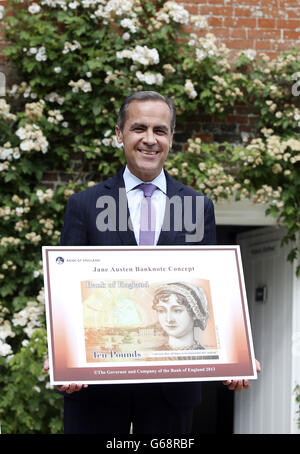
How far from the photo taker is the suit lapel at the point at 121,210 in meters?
2.64

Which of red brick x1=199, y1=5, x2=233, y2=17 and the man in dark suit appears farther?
red brick x1=199, y1=5, x2=233, y2=17

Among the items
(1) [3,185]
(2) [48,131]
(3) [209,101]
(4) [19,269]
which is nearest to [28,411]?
(4) [19,269]

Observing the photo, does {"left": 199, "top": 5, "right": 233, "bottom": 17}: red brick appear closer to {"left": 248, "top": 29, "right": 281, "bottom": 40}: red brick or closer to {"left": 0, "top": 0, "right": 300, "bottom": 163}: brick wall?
{"left": 0, "top": 0, "right": 300, "bottom": 163}: brick wall

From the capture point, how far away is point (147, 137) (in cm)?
270

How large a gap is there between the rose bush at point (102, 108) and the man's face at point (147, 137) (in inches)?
105

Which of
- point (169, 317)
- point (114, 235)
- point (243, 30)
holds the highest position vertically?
point (243, 30)

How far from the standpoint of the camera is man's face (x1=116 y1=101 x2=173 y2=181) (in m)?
2.71

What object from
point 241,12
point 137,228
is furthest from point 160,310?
point 241,12

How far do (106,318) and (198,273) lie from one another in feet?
1.25

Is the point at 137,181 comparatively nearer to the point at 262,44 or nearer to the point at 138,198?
the point at 138,198

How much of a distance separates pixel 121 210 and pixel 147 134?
308 millimetres

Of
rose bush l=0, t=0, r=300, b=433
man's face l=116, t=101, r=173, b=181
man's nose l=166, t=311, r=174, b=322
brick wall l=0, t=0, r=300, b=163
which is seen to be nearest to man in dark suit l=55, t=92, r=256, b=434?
man's face l=116, t=101, r=173, b=181

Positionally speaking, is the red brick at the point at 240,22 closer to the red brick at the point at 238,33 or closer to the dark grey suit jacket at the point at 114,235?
the red brick at the point at 238,33

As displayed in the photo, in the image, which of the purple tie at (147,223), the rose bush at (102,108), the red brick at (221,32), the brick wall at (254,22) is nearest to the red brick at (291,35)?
the brick wall at (254,22)
